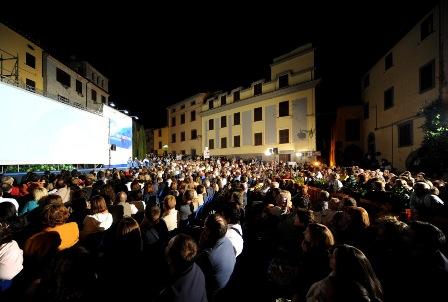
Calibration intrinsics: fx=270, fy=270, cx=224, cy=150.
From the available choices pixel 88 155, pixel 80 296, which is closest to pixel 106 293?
pixel 80 296

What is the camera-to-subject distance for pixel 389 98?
2119 cm

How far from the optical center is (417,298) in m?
2.42

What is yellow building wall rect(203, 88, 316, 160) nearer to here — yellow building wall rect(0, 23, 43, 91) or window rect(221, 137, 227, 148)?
window rect(221, 137, 227, 148)

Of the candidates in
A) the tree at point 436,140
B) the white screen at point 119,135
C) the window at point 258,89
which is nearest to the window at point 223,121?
the window at point 258,89

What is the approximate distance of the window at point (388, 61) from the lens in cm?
2048

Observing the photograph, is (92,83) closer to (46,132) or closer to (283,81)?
(46,132)

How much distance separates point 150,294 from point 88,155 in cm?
1420

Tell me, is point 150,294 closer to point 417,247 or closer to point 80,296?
point 80,296

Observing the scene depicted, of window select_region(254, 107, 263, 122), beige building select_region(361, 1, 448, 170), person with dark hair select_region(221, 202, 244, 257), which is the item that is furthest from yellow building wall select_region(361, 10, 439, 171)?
person with dark hair select_region(221, 202, 244, 257)

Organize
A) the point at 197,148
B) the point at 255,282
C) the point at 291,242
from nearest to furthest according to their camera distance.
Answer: the point at 291,242 → the point at 255,282 → the point at 197,148

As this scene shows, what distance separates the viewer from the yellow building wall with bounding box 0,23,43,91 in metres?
20.0

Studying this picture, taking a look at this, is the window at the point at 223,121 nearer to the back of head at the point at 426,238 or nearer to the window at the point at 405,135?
the window at the point at 405,135

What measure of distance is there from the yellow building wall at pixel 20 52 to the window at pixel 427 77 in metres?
26.3

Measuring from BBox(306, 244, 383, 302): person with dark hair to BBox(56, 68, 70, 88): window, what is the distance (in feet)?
99.8
